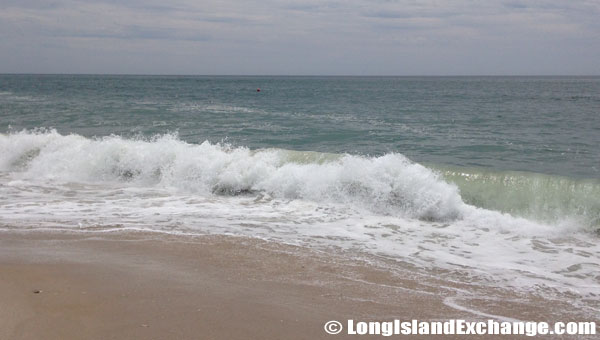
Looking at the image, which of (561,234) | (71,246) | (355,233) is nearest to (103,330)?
(71,246)

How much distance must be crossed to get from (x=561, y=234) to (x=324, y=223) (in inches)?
125

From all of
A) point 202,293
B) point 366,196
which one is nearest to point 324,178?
point 366,196

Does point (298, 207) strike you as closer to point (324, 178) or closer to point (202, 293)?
point (324, 178)

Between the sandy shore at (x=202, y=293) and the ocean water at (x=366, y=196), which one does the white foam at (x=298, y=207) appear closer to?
the ocean water at (x=366, y=196)

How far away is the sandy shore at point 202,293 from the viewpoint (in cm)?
367

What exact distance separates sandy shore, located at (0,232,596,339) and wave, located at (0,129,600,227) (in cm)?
282

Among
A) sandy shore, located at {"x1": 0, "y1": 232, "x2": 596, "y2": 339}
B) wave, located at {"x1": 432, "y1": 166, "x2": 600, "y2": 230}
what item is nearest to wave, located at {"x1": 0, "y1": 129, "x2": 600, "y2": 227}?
wave, located at {"x1": 432, "y1": 166, "x2": 600, "y2": 230}

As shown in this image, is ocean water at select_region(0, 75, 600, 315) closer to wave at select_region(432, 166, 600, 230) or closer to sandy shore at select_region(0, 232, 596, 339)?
wave at select_region(432, 166, 600, 230)

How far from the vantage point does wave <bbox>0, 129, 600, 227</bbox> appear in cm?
809

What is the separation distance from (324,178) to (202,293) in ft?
16.1

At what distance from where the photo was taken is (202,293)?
14.2 ft

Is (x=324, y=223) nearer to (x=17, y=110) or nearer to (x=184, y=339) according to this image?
(x=184, y=339)

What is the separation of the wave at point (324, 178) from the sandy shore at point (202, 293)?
282cm

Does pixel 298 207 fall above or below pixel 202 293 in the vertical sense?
below
